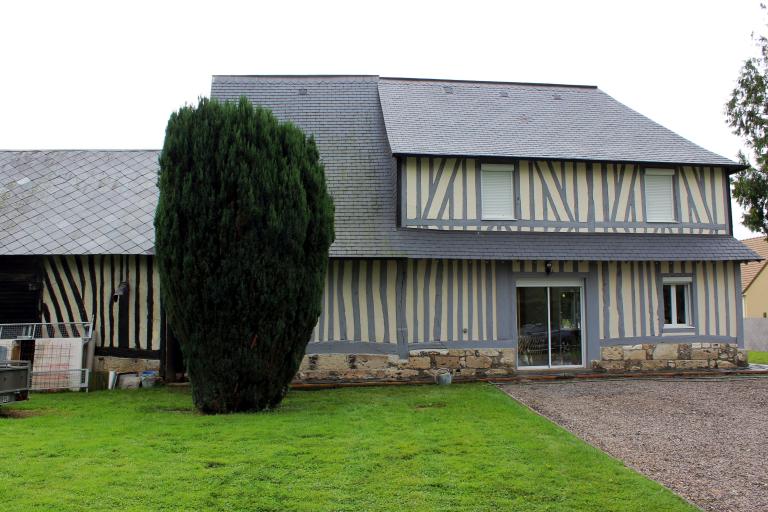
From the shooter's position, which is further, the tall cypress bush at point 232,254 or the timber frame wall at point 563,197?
the timber frame wall at point 563,197

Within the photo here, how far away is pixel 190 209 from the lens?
743cm

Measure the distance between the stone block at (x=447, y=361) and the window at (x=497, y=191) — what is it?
9.41 feet

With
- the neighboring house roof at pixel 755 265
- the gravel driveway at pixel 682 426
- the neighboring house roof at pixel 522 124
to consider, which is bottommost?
the gravel driveway at pixel 682 426

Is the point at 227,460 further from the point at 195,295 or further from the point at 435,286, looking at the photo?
the point at 435,286

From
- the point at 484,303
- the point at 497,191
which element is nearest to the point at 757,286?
the point at 497,191

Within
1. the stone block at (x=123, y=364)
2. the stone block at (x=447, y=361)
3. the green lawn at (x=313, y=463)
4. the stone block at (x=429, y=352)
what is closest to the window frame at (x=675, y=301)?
the stone block at (x=447, y=361)

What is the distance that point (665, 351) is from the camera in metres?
11.8

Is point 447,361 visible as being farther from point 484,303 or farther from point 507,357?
point 484,303

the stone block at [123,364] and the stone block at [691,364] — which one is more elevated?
the stone block at [123,364]

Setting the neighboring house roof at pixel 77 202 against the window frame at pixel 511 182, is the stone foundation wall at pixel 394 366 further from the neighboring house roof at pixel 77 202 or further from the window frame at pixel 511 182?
the neighboring house roof at pixel 77 202

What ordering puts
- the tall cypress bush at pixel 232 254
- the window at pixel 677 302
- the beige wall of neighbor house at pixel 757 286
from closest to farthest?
the tall cypress bush at pixel 232 254 → the window at pixel 677 302 → the beige wall of neighbor house at pixel 757 286

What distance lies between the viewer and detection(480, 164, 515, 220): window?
1182 centimetres

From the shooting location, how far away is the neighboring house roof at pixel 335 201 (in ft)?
36.6

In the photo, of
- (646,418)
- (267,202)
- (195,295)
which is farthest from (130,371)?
(646,418)
